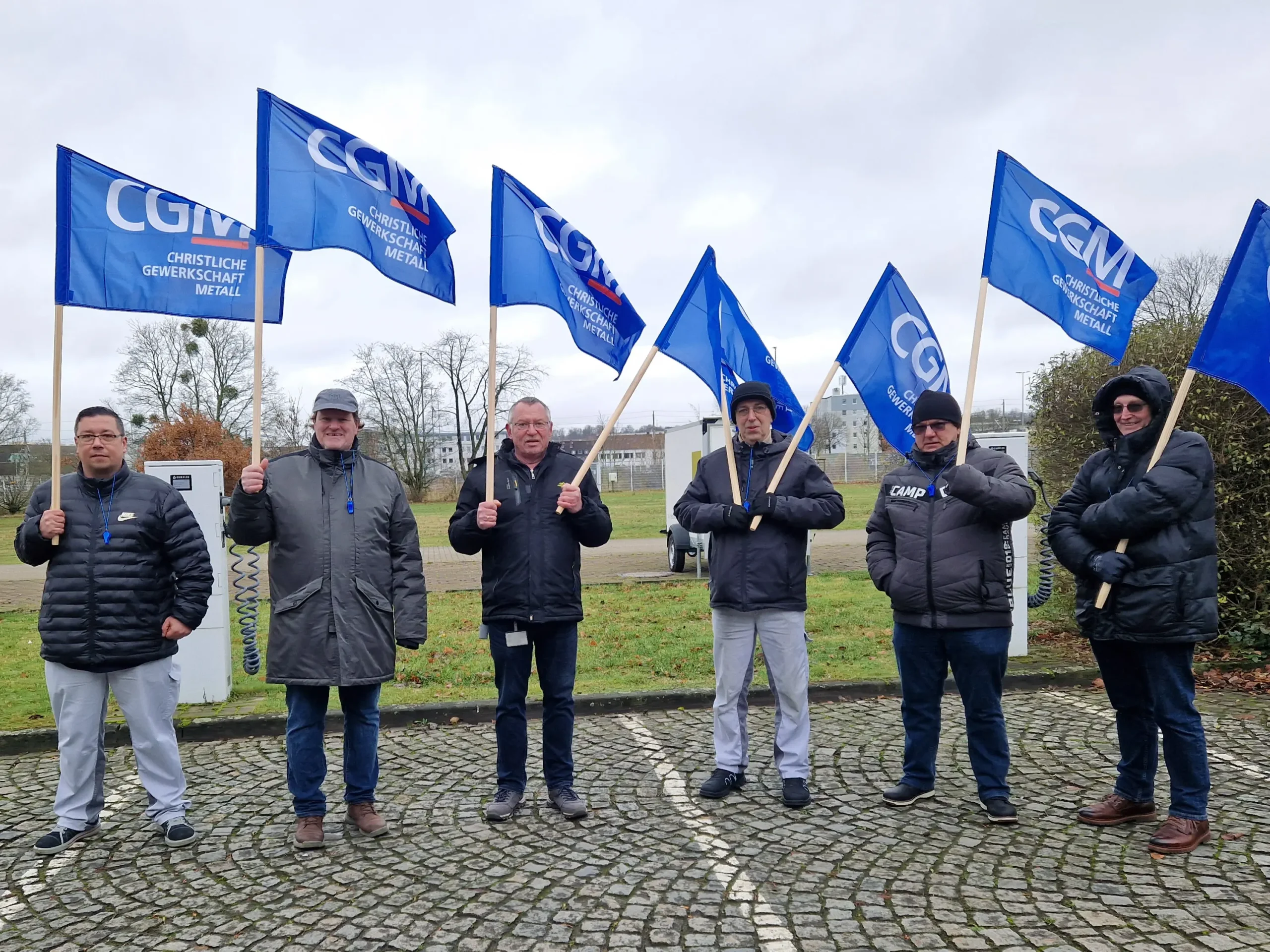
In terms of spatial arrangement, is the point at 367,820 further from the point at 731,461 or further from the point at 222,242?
the point at 222,242

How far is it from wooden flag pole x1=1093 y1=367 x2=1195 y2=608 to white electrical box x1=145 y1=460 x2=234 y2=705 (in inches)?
218

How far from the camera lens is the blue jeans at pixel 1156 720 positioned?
4035mm

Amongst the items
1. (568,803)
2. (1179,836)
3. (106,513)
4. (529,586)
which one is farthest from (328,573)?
(1179,836)

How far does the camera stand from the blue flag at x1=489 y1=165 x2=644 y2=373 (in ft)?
16.4

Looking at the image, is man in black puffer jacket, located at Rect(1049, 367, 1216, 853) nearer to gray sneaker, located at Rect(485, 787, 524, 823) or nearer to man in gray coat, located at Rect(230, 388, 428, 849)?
gray sneaker, located at Rect(485, 787, 524, 823)

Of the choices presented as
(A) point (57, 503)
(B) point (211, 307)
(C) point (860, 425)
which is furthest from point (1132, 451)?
(C) point (860, 425)

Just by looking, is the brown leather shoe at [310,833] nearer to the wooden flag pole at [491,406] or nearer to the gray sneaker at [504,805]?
the gray sneaker at [504,805]

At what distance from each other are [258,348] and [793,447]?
271 cm

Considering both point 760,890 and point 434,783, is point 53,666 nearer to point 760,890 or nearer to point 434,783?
point 434,783

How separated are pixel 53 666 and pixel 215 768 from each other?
143cm

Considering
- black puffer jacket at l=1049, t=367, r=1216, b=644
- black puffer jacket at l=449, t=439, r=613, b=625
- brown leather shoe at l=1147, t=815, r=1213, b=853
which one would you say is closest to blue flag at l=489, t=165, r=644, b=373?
black puffer jacket at l=449, t=439, r=613, b=625

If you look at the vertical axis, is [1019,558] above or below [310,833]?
above

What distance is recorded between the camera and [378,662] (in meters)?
4.37

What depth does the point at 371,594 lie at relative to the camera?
4371 mm
